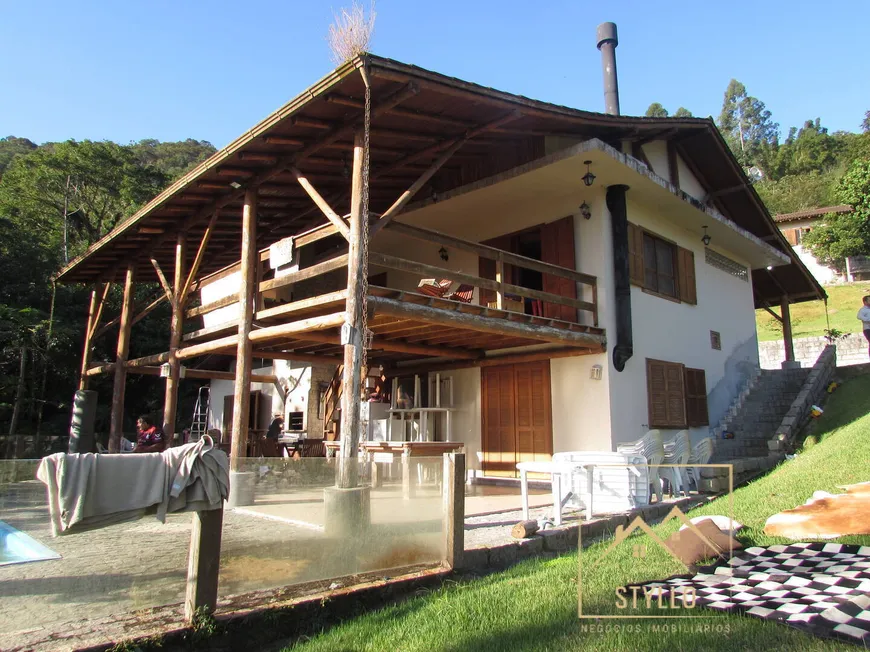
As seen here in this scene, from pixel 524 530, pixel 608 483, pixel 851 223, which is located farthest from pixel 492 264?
pixel 851 223

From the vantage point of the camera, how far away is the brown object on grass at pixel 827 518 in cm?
463

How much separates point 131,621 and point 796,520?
481cm

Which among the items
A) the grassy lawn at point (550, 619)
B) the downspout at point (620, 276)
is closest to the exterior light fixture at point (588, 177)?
the downspout at point (620, 276)

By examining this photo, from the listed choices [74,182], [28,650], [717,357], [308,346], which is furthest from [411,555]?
[74,182]

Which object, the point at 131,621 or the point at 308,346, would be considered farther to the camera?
the point at 308,346

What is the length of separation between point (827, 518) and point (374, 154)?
718cm

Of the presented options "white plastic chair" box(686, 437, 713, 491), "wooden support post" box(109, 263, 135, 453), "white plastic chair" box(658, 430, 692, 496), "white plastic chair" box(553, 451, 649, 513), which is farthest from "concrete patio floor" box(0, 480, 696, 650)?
"wooden support post" box(109, 263, 135, 453)

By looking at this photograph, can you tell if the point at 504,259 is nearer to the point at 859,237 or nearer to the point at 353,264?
the point at 353,264

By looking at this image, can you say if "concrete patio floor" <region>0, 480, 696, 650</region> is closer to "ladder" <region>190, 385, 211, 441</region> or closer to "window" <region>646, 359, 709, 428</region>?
"window" <region>646, 359, 709, 428</region>

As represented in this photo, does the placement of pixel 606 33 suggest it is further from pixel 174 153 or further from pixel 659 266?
pixel 174 153

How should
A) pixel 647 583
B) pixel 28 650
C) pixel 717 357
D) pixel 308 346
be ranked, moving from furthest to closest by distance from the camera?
pixel 717 357 < pixel 308 346 < pixel 647 583 < pixel 28 650

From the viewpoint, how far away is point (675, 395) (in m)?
11.2

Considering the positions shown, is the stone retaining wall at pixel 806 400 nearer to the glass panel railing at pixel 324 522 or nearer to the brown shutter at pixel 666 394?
the brown shutter at pixel 666 394

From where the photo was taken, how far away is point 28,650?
3.18m
